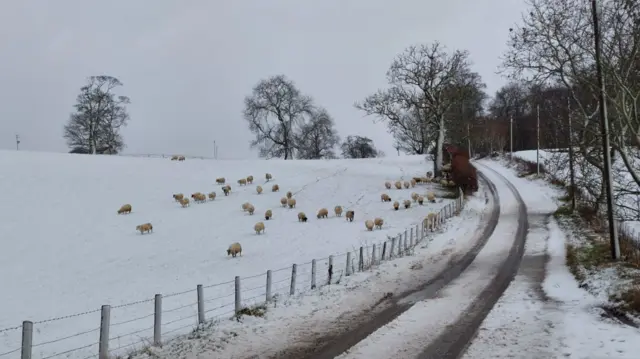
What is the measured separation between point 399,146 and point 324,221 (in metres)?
84.7

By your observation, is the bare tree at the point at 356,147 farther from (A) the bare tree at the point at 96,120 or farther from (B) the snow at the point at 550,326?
(B) the snow at the point at 550,326

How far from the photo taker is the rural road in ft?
28.1

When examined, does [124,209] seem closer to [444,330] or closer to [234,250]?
[234,250]

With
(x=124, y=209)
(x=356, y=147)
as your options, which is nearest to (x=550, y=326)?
(x=124, y=209)

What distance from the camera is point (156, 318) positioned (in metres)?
9.85

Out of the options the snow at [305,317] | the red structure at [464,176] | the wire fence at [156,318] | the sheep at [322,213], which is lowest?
the wire fence at [156,318]

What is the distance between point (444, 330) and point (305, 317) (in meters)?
3.05

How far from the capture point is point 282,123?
77562 mm

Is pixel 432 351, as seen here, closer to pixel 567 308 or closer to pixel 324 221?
pixel 567 308

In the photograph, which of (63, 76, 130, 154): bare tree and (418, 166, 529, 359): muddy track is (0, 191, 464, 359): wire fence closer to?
(418, 166, 529, 359): muddy track

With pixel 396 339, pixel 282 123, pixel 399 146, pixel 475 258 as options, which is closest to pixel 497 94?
pixel 399 146

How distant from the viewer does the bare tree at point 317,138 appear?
82881mm

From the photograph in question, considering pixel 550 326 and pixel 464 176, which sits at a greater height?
pixel 464 176

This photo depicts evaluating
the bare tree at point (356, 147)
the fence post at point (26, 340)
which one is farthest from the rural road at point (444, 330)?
the bare tree at point (356, 147)
